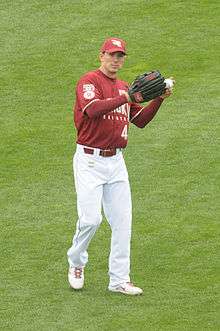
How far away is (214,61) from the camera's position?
14227mm

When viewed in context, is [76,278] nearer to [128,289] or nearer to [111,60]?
[128,289]

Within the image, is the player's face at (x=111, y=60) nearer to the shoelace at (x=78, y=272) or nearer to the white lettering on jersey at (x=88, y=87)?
the white lettering on jersey at (x=88, y=87)

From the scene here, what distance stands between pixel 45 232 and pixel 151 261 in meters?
1.17

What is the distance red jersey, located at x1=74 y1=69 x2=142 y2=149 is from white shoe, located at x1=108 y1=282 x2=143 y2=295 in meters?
1.10

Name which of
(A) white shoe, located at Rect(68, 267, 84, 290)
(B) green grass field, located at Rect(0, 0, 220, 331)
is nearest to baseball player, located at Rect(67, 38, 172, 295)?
(A) white shoe, located at Rect(68, 267, 84, 290)

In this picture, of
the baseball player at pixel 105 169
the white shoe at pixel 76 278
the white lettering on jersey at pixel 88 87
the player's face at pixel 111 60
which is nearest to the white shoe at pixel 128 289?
the baseball player at pixel 105 169

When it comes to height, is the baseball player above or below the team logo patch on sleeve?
below

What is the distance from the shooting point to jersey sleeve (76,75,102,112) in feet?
28.7

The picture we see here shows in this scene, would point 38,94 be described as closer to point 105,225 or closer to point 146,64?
point 146,64

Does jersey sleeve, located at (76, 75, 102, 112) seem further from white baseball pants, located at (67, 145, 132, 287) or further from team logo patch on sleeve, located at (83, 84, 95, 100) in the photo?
white baseball pants, located at (67, 145, 132, 287)

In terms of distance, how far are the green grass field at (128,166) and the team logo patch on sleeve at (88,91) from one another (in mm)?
1585

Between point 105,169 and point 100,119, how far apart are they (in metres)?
0.40

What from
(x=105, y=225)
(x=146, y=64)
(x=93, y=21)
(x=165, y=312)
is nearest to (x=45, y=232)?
(x=105, y=225)

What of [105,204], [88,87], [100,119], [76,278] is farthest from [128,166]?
[88,87]
